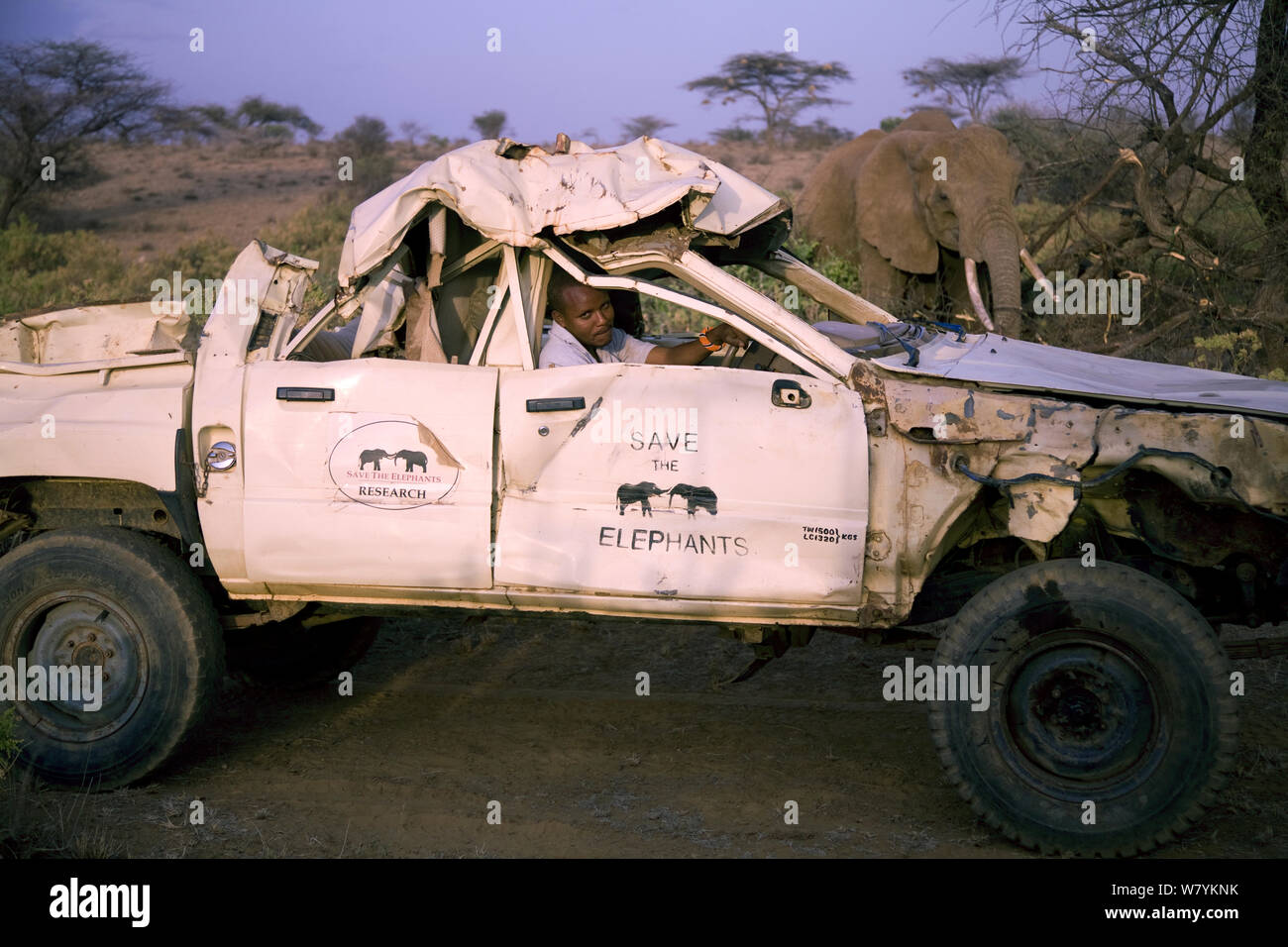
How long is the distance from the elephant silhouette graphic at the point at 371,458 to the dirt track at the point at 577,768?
0.98 m

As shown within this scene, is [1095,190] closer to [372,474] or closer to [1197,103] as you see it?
[1197,103]

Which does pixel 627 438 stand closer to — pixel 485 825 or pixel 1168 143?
pixel 485 825

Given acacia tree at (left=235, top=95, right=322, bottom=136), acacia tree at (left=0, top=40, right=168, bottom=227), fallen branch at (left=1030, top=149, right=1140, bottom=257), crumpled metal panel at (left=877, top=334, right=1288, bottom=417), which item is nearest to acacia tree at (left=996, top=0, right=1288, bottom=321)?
fallen branch at (left=1030, top=149, right=1140, bottom=257)

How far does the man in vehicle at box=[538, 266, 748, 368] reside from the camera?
16.7 feet

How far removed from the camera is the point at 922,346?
5.04m

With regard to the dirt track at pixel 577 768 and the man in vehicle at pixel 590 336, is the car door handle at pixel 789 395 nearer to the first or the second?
the man in vehicle at pixel 590 336

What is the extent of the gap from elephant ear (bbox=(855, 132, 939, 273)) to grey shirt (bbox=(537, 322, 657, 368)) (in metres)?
6.90

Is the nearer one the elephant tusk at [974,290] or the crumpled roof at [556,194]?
the crumpled roof at [556,194]

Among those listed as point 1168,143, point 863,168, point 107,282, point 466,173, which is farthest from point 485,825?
point 107,282

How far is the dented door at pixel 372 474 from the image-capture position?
4.55 meters

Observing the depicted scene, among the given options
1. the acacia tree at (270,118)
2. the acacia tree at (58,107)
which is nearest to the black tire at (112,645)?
the acacia tree at (58,107)

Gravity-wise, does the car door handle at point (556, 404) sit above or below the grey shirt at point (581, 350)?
below

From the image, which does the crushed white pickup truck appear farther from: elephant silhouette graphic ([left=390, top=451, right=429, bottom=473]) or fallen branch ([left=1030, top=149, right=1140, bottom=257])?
fallen branch ([left=1030, top=149, right=1140, bottom=257])
